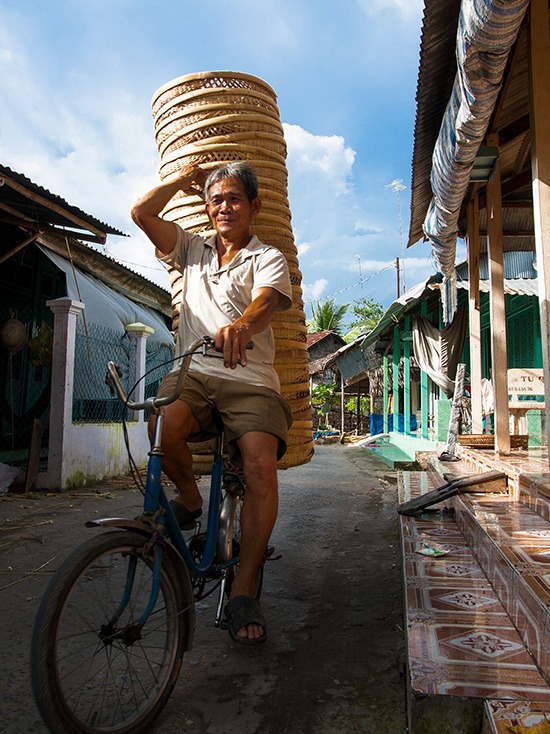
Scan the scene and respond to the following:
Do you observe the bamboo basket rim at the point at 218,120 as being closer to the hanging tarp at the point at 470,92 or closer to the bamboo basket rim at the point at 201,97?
the bamboo basket rim at the point at 201,97

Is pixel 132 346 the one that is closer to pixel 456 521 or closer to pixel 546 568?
pixel 456 521

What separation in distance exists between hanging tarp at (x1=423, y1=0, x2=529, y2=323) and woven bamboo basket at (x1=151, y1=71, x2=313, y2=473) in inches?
40.3

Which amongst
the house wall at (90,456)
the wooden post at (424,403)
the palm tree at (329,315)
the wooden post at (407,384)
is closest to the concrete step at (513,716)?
the house wall at (90,456)

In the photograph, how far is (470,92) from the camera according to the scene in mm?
3145

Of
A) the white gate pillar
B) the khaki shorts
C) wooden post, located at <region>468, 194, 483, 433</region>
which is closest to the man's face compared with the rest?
the khaki shorts

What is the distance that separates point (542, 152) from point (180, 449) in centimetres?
253

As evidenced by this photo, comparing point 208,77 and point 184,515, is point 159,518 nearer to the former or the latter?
point 184,515

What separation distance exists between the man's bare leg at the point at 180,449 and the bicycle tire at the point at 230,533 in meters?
0.15

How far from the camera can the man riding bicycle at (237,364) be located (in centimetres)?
210

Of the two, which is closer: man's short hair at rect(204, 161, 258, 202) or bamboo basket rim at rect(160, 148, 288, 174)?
man's short hair at rect(204, 161, 258, 202)

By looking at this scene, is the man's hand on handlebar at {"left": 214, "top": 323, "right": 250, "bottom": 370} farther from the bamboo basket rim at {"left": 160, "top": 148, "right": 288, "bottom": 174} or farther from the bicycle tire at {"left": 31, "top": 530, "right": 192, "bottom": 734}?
the bamboo basket rim at {"left": 160, "top": 148, "right": 288, "bottom": 174}

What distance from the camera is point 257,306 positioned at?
2.06 meters

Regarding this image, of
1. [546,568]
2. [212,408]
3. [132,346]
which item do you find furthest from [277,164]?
[132,346]

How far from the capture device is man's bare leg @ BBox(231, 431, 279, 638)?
2.10 metres
